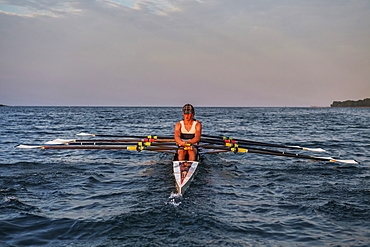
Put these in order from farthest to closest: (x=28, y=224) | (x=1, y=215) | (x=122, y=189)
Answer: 1. (x=122, y=189)
2. (x=1, y=215)
3. (x=28, y=224)

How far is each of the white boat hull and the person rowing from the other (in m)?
0.73

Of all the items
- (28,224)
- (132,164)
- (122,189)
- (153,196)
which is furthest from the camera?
(132,164)

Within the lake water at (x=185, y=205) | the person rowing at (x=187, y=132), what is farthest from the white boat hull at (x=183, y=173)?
the person rowing at (x=187, y=132)

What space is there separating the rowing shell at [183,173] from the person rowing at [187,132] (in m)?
0.74

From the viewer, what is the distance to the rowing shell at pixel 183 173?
7.87 m

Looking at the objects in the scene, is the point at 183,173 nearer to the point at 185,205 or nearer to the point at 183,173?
the point at 183,173

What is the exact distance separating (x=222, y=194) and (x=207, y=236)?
2.79 m

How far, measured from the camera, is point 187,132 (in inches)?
440

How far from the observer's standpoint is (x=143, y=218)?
626 cm

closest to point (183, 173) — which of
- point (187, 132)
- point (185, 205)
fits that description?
point (185, 205)

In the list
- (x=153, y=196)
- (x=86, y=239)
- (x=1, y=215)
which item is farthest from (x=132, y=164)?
(x=86, y=239)

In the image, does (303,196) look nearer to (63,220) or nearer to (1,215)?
(63,220)

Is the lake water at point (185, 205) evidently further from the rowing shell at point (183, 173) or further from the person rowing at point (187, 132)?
the person rowing at point (187, 132)

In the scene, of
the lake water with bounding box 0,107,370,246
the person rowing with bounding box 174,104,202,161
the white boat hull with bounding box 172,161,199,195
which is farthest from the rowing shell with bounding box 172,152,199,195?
the person rowing with bounding box 174,104,202,161
